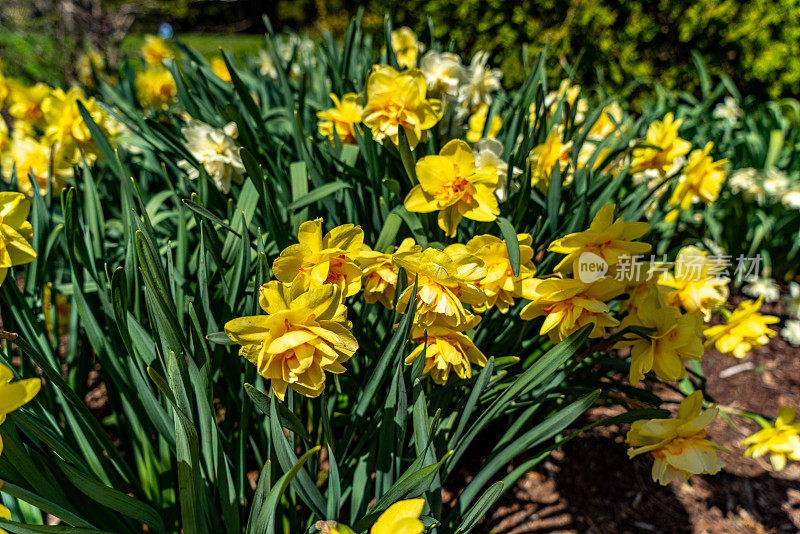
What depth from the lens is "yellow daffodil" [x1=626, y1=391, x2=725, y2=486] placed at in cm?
106

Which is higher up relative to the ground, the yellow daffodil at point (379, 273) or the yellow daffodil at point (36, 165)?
the yellow daffodil at point (36, 165)

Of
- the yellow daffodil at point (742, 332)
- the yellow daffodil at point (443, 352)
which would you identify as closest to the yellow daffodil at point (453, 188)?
the yellow daffodil at point (443, 352)

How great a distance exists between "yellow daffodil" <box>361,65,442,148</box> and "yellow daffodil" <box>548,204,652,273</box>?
47 centimetres

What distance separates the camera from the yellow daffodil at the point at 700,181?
1.74 m

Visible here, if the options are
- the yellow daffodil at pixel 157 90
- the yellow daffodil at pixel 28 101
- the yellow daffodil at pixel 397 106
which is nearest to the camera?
the yellow daffodil at pixel 397 106

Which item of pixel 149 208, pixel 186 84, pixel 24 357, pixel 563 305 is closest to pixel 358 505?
pixel 563 305

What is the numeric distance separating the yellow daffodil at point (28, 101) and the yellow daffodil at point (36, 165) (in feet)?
0.68

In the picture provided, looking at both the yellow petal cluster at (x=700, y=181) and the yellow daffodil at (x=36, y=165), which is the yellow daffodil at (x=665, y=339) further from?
the yellow daffodil at (x=36, y=165)

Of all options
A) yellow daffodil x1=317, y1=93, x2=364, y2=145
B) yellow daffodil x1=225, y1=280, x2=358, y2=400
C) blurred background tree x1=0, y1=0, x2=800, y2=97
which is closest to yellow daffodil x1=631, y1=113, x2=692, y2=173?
yellow daffodil x1=317, y1=93, x2=364, y2=145

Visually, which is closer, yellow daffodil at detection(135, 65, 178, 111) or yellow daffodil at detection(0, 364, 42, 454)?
yellow daffodil at detection(0, 364, 42, 454)

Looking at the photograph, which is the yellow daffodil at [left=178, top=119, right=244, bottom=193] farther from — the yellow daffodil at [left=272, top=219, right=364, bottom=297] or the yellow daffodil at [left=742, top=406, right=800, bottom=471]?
the yellow daffodil at [left=742, top=406, right=800, bottom=471]

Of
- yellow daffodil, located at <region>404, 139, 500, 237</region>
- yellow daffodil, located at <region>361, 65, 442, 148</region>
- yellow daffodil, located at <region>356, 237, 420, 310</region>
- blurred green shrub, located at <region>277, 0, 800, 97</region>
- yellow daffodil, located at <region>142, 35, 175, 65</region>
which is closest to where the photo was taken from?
yellow daffodil, located at <region>356, 237, 420, 310</region>

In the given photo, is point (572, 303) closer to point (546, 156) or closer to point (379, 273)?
point (379, 273)

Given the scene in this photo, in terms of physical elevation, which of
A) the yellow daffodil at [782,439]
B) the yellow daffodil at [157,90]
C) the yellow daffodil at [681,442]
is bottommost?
the yellow daffodil at [782,439]
